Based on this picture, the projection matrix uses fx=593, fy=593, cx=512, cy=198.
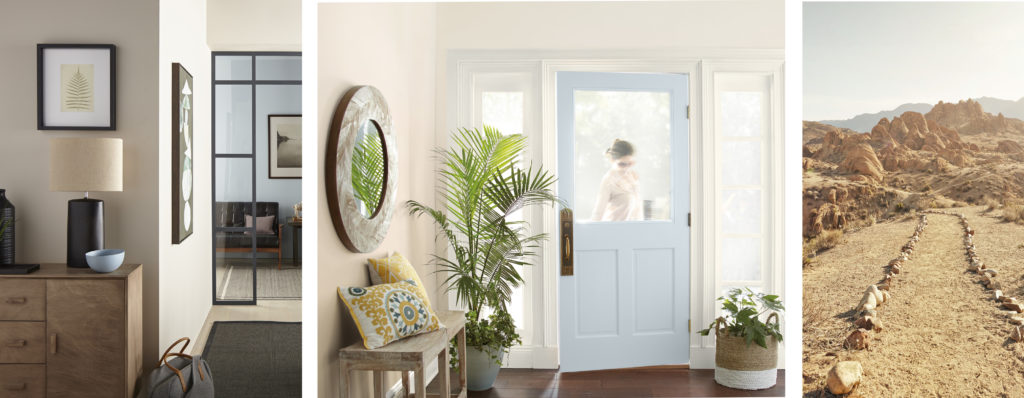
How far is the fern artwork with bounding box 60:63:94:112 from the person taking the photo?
2664 millimetres

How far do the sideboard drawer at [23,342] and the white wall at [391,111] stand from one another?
123 cm

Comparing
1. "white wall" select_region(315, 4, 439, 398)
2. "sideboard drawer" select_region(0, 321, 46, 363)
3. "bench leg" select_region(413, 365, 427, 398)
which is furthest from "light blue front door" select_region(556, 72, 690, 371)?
"sideboard drawer" select_region(0, 321, 46, 363)

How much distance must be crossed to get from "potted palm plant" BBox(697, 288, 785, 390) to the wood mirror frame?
2.03 m

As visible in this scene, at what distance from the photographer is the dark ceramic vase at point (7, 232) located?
2.52 meters

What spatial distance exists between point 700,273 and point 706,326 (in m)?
0.34

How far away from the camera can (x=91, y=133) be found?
8.93ft

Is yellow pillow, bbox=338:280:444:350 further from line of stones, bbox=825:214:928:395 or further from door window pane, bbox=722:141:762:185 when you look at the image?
door window pane, bbox=722:141:762:185

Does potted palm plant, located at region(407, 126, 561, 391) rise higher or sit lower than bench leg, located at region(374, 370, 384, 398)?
higher

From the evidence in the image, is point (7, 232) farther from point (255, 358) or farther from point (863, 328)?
point (863, 328)

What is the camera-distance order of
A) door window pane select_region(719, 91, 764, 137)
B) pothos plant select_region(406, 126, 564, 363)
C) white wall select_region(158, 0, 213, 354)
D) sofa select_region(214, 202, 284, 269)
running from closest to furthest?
white wall select_region(158, 0, 213, 354) → pothos plant select_region(406, 126, 564, 363) → door window pane select_region(719, 91, 764, 137) → sofa select_region(214, 202, 284, 269)

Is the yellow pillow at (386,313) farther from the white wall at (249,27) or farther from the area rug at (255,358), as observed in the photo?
the white wall at (249,27)

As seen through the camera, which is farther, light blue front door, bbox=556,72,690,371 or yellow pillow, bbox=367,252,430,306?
light blue front door, bbox=556,72,690,371

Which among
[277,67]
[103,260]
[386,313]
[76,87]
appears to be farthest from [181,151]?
[386,313]

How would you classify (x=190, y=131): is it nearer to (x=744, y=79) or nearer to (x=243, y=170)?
(x=243, y=170)
